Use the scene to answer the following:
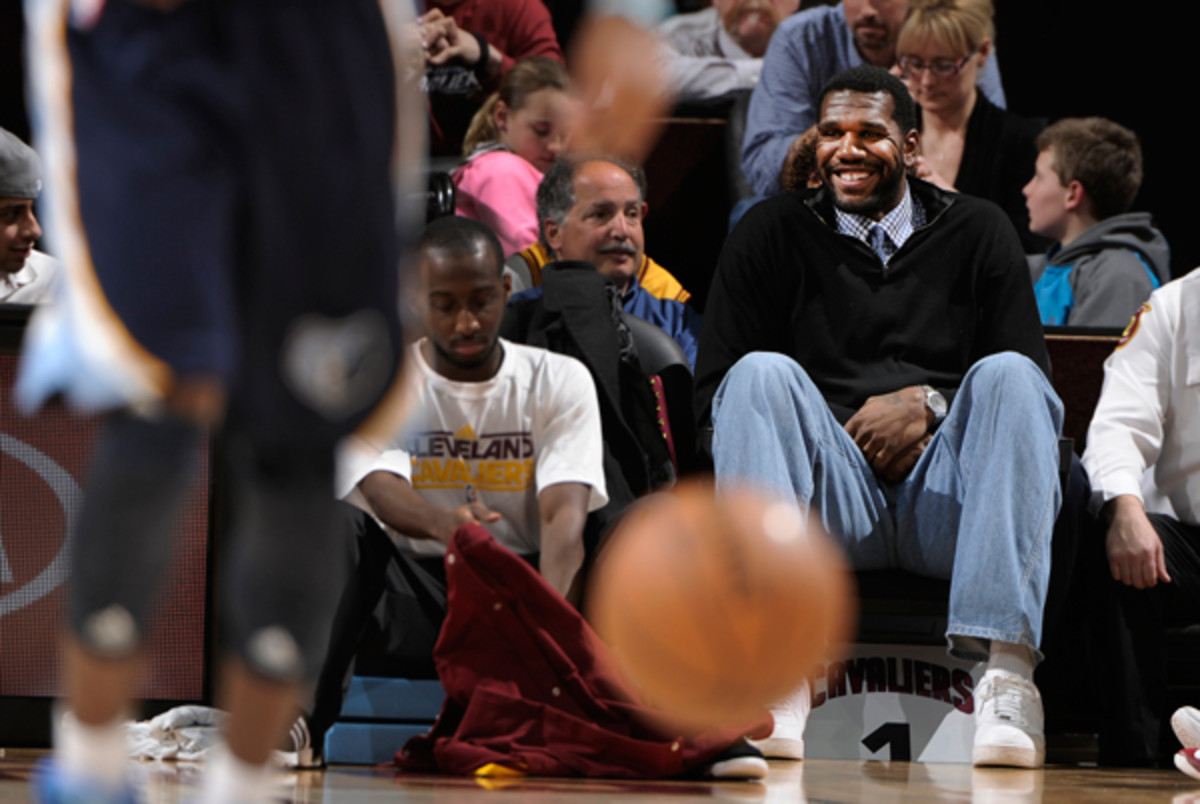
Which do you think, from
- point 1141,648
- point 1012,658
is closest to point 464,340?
point 1012,658

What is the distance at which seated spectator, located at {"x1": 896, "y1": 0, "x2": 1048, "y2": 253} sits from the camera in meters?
4.61

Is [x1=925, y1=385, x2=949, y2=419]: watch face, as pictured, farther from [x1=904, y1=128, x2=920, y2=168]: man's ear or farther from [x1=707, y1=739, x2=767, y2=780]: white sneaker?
[x1=707, y1=739, x2=767, y2=780]: white sneaker

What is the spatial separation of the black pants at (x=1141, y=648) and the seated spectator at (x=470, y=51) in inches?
103

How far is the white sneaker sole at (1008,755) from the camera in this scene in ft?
9.59

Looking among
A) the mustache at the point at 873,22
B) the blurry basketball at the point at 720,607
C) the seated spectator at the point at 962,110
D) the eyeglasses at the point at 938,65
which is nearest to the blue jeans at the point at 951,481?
the blurry basketball at the point at 720,607

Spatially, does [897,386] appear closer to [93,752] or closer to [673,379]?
[673,379]

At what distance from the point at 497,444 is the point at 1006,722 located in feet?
3.91

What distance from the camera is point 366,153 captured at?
4.99ft

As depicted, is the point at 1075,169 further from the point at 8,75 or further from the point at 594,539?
the point at 8,75

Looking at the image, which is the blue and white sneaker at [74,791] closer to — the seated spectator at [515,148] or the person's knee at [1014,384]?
the person's knee at [1014,384]

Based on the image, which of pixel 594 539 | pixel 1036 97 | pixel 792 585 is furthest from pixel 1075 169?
pixel 792 585

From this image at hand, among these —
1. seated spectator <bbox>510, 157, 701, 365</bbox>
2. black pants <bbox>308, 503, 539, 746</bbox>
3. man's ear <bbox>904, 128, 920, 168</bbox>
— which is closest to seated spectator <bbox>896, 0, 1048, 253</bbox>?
man's ear <bbox>904, 128, 920, 168</bbox>

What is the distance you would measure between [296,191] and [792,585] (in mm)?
1165

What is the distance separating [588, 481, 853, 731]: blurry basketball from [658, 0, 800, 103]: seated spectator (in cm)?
288
